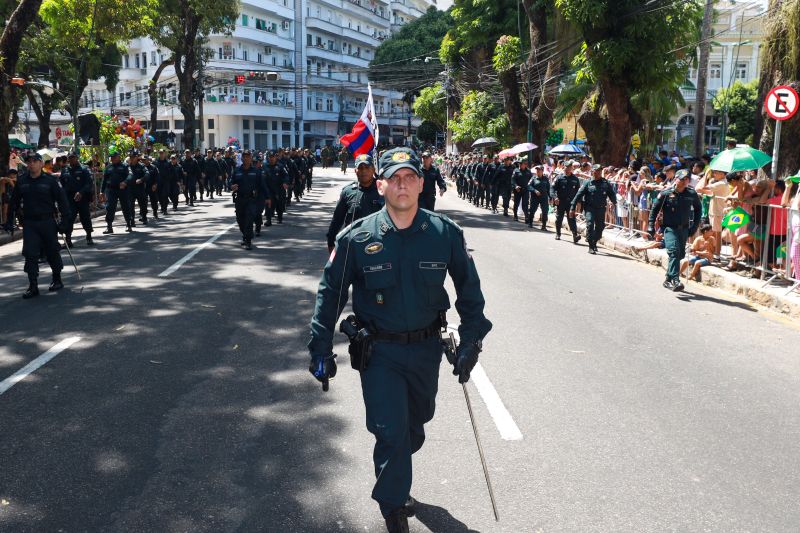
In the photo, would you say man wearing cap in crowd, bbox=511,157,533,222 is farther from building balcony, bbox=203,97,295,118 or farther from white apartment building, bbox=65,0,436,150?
building balcony, bbox=203,97,295,118

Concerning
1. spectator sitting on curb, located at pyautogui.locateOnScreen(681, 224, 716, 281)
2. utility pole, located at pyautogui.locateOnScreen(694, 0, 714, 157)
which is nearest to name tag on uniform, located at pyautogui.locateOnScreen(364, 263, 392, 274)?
spectator sitting on curb, located at pyautogui.locateOnScreen(681, 224, 716, 281)

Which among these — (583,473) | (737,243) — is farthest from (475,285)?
(737,243)

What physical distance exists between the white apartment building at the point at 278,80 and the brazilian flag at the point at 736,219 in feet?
177

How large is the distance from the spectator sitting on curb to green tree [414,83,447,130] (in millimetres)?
44867

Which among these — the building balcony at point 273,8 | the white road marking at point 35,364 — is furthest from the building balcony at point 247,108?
the white road marking at point 35,364

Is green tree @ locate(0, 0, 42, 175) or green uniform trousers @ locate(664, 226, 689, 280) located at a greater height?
green tree @ locate(0, 0, 42, 175)

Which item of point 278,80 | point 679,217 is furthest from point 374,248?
point 278,80

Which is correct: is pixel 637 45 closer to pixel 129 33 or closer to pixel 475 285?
pixel 129 33

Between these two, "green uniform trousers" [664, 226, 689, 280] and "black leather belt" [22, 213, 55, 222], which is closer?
"black leather belt" [22, 213, 55, 222]

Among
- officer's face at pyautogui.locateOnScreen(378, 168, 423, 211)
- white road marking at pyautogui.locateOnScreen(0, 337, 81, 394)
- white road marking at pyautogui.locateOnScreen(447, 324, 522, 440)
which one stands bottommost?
white road marking at pyautogui.locateOnScreen(0, 337, 81, 394)

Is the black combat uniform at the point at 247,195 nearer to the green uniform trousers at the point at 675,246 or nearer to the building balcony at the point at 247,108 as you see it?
the green uniform trousers at the point at 675,246

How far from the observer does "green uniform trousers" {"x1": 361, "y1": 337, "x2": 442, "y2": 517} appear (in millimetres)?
3508

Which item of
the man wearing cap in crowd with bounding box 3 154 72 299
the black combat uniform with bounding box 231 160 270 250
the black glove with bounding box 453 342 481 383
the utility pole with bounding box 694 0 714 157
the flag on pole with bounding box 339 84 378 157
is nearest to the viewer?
the black glove with bounding box 453 342 481 383

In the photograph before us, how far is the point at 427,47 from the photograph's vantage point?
71812 mm
